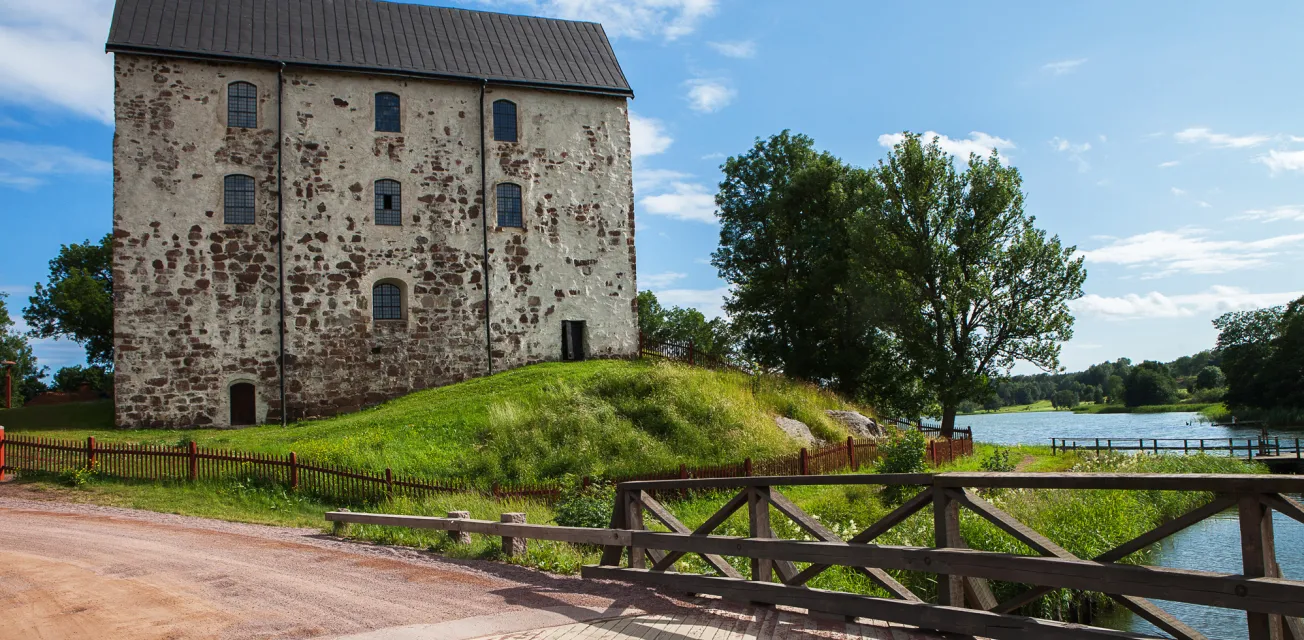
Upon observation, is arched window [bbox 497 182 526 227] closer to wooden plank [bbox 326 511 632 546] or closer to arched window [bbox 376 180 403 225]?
arched window [bbox 376 180 403 225]

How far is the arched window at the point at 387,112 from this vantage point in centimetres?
2822

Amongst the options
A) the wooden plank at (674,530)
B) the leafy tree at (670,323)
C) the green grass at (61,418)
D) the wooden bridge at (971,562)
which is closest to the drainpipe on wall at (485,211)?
the green grass at (61,418)

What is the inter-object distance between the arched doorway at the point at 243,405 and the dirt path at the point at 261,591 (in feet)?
47.6

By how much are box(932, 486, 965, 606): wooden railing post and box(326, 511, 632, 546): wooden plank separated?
125 inches

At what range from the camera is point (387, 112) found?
28.3 m

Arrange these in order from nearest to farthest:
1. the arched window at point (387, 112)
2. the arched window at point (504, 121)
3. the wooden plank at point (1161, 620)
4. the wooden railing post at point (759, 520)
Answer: the wooden plank at point (1161, 620) → the wooden railing post at point (759, 520) → the arched window at point (387, 112) → the arched window at point (504, 121)

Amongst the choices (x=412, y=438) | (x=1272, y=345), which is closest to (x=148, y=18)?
(x=412, y=438)

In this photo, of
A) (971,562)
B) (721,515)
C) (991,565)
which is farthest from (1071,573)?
(721,515)

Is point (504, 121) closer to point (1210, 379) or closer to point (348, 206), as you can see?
point (348, 206)

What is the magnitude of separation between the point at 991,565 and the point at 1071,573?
1.57 ft

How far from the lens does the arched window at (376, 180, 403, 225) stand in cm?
2794

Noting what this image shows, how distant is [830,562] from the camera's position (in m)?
6.28

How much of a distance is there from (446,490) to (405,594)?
29.0 feet

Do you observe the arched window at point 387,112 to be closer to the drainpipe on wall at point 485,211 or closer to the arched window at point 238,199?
the drainpipe on wall at point 485,211
